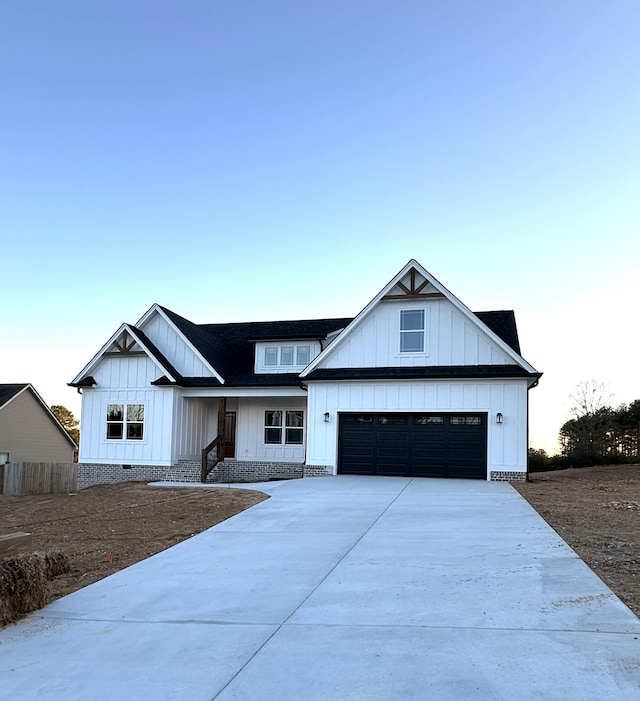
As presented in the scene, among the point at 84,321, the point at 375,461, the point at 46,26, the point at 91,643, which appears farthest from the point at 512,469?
the point at 84,321

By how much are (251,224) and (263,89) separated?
5.69 m

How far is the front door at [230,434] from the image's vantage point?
2623cm

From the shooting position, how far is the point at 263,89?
19281mm

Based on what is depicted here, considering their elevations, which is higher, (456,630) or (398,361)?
(398,361)

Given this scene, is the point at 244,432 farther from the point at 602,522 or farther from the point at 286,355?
the point at 602,522

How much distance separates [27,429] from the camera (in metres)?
40.3

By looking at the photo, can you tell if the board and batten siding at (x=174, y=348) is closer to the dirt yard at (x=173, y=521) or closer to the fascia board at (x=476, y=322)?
the dirt yard at (x=173, y=521)

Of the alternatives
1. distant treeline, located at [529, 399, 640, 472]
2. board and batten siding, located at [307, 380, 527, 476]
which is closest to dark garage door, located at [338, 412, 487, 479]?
board and batten siding, located at [307, 380, 527, 476]

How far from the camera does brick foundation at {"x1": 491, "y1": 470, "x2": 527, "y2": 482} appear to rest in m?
19.4

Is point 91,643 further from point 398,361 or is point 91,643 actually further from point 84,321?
Answer: point 84,321

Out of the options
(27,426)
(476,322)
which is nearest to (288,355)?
(476,322)

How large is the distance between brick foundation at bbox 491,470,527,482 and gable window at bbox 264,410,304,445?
825 centimetres

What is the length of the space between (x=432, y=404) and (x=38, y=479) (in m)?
14.8

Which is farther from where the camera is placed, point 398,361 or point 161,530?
point 398,361
